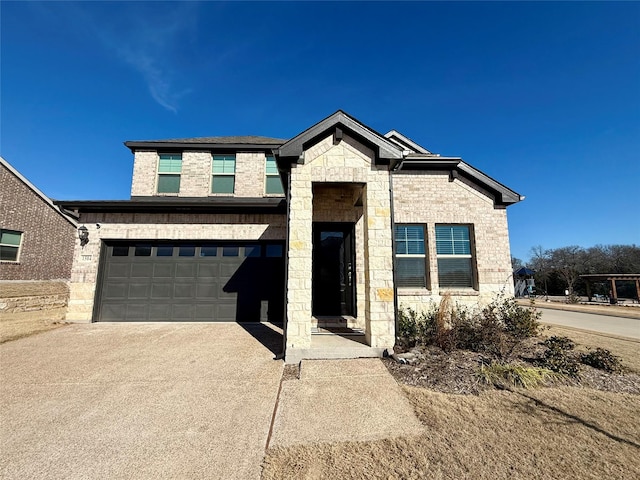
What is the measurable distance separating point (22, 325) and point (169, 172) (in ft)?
22.5

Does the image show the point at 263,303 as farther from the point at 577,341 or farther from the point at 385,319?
the point at 577,341

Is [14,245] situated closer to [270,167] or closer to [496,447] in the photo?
[270,167]

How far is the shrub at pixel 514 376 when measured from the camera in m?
4.12

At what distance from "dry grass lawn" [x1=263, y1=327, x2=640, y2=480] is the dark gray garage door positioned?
6.51m

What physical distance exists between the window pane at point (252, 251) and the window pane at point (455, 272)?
5.92 m

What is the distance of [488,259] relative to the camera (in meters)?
7.98

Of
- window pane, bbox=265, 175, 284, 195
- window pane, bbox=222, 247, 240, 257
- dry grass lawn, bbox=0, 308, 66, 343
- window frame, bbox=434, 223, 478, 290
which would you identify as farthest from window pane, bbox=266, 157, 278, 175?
dry grass lawn, bbox=0, 308, 66, 343

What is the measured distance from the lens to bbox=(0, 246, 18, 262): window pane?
482 inches

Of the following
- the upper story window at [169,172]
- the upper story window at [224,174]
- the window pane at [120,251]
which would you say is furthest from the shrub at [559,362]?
the upper story window at [169,172]

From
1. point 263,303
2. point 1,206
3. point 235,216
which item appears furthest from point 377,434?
point 1,206

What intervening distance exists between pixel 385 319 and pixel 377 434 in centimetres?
262

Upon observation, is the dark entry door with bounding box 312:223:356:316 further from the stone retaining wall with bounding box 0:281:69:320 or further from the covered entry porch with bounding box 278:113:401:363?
the stone retaining wall with bounding box 0:281:69:320

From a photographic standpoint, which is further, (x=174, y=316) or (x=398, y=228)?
(x=174, y=316)

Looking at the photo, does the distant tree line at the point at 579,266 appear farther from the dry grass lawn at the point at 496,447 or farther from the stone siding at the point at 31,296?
the stone siding at the point at 31,296
